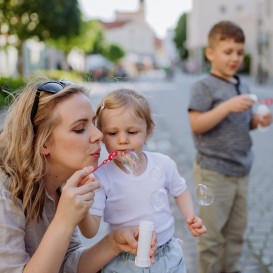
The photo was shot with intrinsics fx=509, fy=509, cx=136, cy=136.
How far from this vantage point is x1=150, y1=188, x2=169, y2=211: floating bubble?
221cm

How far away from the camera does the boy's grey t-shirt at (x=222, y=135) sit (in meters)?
3.49

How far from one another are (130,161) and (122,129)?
0.47ft

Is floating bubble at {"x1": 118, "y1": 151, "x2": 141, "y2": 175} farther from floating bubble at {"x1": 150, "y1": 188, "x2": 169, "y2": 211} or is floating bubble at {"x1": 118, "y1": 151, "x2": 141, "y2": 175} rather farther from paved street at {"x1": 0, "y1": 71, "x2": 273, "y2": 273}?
paved street at {"x1": 0, "y1": 71, "x2": 273, "y2": 273}

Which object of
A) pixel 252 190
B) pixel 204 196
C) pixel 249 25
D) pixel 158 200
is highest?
pixel 158 200

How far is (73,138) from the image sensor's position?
1911 millimetres

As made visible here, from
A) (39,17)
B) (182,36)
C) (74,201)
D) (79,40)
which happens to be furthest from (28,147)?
(182,36)

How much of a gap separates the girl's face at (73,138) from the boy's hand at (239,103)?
149cm

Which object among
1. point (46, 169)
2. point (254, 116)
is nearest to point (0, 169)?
point (46, 169)

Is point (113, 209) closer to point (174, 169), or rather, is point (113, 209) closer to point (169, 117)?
point (174, 169)

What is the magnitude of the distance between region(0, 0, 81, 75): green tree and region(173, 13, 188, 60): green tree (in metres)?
66.2

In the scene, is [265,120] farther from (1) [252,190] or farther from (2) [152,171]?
(1) [252,190]

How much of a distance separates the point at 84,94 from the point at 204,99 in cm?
161

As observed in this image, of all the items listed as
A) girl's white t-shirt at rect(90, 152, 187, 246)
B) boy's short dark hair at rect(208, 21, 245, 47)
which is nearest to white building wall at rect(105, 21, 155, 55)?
boy's short dark hair at rect(208, 21, 245, 47)

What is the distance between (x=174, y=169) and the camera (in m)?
2.47
